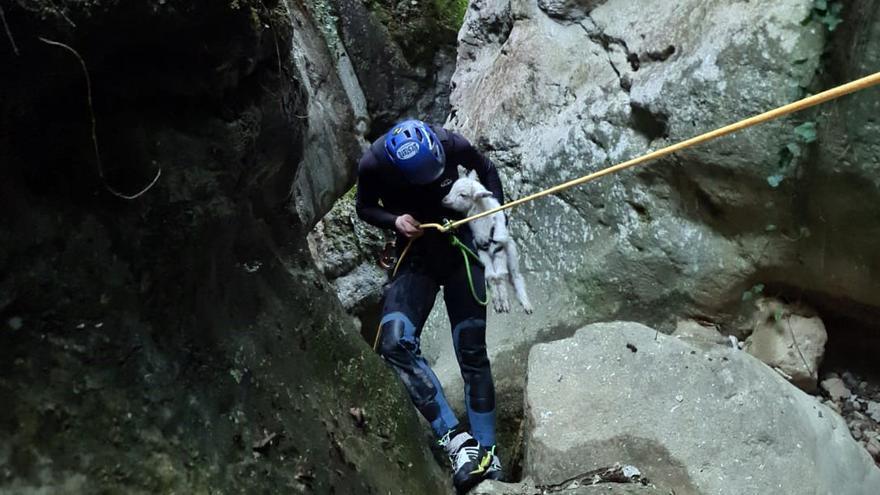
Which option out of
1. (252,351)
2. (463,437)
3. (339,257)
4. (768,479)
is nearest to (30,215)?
(252,351)

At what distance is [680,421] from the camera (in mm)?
3572

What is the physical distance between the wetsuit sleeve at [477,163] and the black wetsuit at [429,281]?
13 millimetres

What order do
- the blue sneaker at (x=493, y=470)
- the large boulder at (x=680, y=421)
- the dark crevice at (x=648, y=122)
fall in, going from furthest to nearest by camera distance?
the dark crevice at (x=648, y=122), the blue sneaker at (x=493, y=470), the large boulder at (x=680, y=421)

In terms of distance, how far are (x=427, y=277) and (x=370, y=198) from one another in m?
0.54

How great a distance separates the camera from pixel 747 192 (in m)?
4.48

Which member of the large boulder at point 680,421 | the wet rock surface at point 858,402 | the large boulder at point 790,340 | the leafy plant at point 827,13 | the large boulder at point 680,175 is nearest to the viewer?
the large boulder at point 680,421

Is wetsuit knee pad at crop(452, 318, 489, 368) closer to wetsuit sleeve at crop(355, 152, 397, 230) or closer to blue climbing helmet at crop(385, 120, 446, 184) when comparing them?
wetsuit sleeve at crop(355, 152, 397, 230)

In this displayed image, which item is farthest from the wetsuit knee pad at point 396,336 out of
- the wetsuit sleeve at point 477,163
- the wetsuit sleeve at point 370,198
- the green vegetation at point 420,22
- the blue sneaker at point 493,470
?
the green vegetation at point 420,22

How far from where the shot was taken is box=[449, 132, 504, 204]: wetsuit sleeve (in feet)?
13.3

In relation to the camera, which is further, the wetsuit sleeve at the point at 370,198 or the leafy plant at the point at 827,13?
the leafy plant at the point at 827,13

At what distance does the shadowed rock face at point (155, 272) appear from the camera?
1931 mm

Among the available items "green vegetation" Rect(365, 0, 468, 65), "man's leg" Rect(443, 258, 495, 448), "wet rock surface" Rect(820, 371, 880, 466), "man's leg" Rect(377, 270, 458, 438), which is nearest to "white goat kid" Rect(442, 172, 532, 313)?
"man's leg" Rect(443, 258, 495, 448)

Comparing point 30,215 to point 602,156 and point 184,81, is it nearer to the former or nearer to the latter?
point 184,81

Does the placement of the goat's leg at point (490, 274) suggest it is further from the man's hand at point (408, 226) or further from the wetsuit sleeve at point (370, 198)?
the wetsuit sleeve at point (370, 198)
